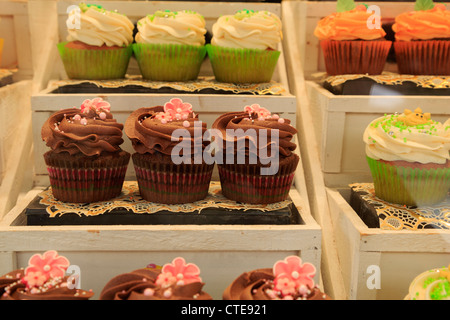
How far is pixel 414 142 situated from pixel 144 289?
2.49 feet

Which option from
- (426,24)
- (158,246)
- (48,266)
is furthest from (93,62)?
(426,24)

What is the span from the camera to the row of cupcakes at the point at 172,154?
46.8 inches

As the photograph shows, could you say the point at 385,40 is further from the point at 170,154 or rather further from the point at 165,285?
the point at 165,285

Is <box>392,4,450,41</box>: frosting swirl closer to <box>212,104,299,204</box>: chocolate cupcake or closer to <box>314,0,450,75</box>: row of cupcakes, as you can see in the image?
<box>314,0,450,75</box>: row of cupcakes

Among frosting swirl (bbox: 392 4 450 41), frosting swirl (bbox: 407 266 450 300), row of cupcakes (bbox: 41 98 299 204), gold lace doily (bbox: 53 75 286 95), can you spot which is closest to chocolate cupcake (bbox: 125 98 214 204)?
row of cupcakes (bbox: 41 98 299 204)

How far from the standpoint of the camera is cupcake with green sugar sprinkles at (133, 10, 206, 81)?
1.51 m

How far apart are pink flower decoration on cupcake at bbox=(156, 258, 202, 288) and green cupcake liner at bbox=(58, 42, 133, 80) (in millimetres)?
864

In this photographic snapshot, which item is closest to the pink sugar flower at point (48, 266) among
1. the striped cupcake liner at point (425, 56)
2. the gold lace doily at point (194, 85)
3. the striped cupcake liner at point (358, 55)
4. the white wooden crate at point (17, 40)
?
the gold lace doily at point (194, 85)

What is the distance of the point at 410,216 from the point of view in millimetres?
1219

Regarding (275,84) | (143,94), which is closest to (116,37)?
(143,94)

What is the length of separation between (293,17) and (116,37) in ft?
2.19

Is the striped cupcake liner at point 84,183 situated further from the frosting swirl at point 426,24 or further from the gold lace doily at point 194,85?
the frosting swirl at point 426,24

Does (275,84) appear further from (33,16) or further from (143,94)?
(33,16)
